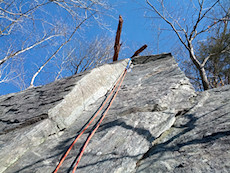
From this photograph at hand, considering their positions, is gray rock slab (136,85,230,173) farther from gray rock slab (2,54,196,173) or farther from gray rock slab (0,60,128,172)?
gray rock slab (0,60,128,172)

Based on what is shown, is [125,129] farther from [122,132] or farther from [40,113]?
[40,113]

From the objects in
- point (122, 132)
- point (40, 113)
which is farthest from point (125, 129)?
point (40, 113)

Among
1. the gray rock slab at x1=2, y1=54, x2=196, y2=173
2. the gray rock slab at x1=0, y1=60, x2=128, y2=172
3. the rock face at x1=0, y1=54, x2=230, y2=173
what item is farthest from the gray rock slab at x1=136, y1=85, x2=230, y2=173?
the gray rock slab at x1=0, y1=60, x2=128, y2=172

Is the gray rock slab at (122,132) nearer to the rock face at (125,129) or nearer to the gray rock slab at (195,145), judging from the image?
the rock face at (125,129)

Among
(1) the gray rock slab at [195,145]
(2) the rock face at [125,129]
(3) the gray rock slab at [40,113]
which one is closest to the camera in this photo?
(1) the gray rock slab at [195,145]

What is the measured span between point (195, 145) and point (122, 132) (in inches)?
27.5

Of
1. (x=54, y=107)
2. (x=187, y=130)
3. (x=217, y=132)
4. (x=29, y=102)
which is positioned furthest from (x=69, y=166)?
(x=29, y=102)

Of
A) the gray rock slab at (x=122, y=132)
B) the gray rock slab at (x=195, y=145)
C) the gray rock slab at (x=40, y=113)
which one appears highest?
the gray rock slab at (x=40, y=113)

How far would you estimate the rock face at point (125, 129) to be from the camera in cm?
122

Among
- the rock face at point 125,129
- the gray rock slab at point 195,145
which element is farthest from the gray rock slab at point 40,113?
the gray rock slab at point 195,145

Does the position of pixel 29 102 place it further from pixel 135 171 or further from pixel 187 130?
pixel 187 130

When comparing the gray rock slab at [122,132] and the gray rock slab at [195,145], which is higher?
the gray rock slab at [122,132]

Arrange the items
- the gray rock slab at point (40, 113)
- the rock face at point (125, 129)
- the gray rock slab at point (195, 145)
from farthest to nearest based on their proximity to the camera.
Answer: the gray rock slab at point (40, 113) < the rock face at point (125, 129) < the gray rock slab at point (195, 145)

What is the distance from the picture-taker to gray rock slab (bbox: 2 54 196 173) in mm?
1317
